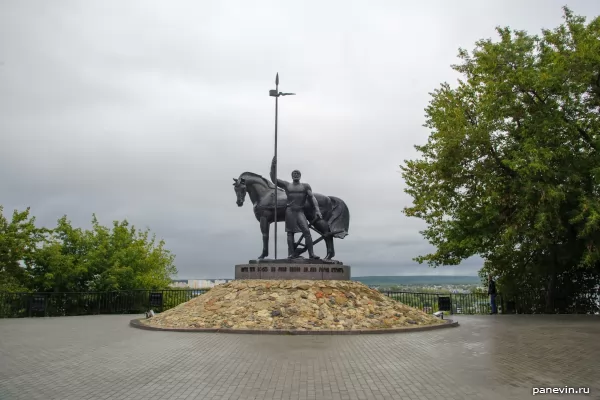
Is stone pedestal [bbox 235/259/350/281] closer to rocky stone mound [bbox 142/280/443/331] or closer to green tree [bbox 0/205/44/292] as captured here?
rocky stone mound [bbox 142/280/443/331]

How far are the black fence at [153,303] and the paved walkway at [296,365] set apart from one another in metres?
9.80

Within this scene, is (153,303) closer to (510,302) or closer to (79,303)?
(79,303)

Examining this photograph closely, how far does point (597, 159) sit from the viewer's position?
64.4ft

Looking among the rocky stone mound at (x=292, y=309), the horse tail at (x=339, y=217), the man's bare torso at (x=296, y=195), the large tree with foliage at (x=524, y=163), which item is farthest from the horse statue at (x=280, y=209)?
the large tree with foliage at (x=524, y=163)

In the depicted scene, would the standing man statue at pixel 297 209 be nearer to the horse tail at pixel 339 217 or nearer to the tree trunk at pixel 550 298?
the horse tail at pixel 339 217

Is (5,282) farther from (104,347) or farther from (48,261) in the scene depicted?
(104,347)

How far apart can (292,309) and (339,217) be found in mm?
5747

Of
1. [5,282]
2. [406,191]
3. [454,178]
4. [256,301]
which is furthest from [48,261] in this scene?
[454,178]

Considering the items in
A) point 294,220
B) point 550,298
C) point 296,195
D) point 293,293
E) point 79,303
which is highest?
point 296,195

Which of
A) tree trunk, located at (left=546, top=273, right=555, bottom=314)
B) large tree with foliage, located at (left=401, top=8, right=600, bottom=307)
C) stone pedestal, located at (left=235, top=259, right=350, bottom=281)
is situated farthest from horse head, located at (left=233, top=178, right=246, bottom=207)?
tree trunk, located at (left=546, top=273, right=555, bottom=314)

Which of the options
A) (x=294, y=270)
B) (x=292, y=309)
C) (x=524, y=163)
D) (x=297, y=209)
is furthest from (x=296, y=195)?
(x=524, y=163)

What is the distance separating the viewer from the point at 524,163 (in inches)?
763

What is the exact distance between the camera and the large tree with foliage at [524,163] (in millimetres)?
19406

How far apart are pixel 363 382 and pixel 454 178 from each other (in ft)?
53.8
